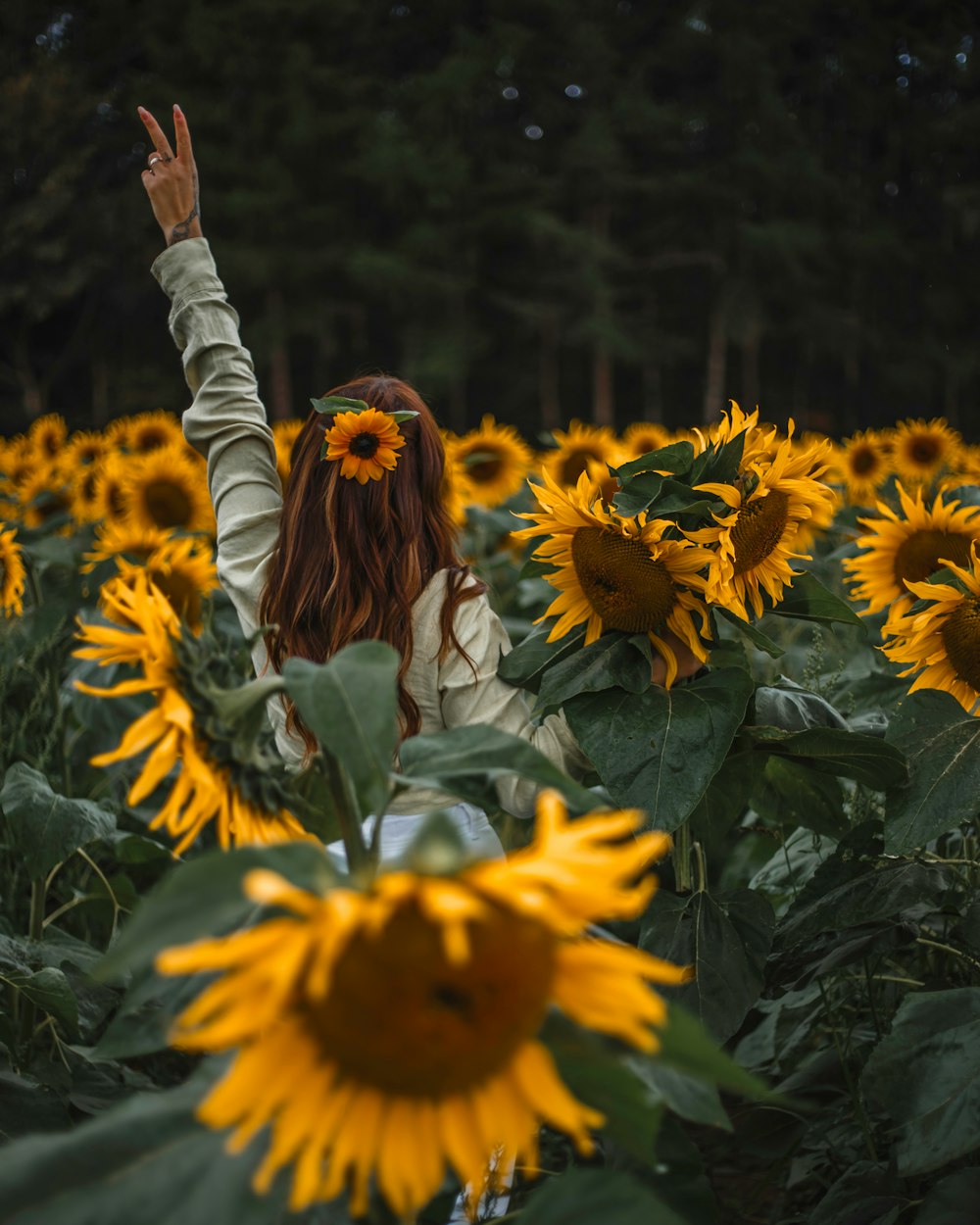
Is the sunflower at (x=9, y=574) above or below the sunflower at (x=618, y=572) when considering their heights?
below

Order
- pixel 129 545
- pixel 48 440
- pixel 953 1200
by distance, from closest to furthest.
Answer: pixel 953 1200, pixel 129 545, pixel 48 440

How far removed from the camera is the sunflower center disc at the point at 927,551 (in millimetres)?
1973

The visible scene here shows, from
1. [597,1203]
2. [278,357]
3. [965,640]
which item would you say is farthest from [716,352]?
[597,1203]

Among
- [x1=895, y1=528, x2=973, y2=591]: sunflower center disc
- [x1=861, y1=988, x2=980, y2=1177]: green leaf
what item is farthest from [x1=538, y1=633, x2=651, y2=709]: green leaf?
[x1=895, y1=528, x2=973, y2=591]: sunflower center disc

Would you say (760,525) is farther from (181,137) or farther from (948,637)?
(181,137)

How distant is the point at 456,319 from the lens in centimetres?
2248

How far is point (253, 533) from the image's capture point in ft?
6.66

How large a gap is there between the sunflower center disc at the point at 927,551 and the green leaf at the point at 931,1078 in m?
0.73

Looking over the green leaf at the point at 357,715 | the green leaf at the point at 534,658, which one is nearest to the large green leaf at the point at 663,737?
the green leaf at the point at 534,658

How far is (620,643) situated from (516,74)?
81.4 ft

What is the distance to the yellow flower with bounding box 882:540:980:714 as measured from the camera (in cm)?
165

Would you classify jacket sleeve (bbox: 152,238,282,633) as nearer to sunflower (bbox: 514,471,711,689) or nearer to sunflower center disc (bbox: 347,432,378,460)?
sunflower center disc (bbox: 347,432,378,460)

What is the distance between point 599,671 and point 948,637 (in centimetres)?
48

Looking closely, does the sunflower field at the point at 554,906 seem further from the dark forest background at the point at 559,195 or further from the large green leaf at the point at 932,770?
the dark forest background at the point at 559,195
